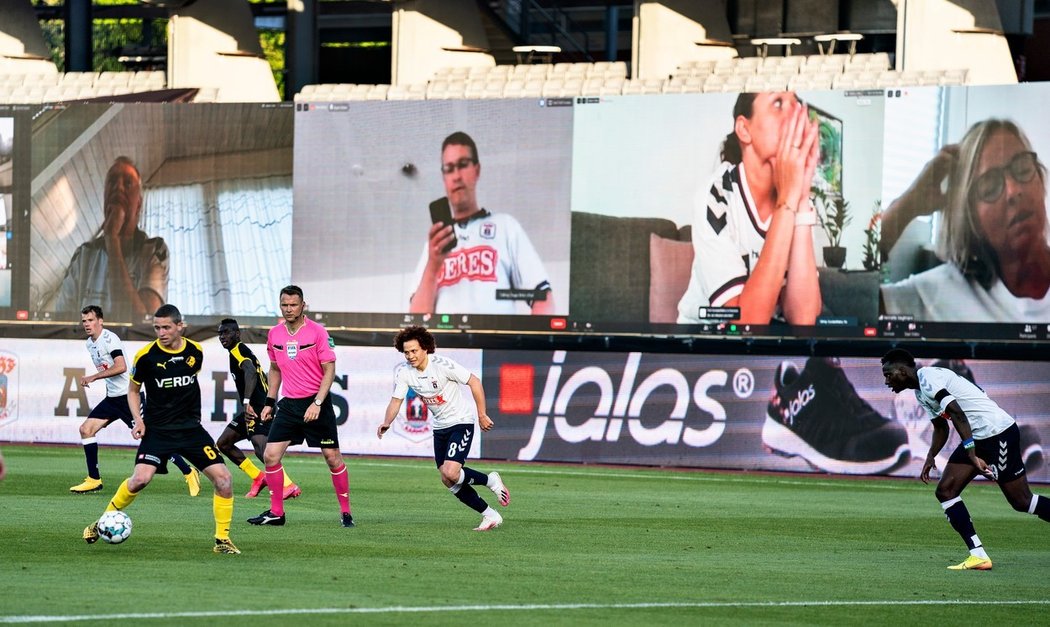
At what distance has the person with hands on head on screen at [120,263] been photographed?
28719 mm

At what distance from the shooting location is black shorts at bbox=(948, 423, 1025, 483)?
12742 millimetres

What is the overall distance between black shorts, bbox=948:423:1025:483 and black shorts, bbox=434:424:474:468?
4.40 meters

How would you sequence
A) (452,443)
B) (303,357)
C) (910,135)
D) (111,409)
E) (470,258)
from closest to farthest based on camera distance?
(452,443)
(303,357)
(111,409)
(910,135)
(470,258)

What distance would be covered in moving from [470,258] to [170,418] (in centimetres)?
1511

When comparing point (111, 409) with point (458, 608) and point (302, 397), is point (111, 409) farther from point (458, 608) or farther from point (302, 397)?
point (458, 608)

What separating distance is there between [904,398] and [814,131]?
4807 mm

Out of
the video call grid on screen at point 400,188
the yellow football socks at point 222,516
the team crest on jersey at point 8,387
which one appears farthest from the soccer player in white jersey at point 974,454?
the team crest on jersey at point 8,387

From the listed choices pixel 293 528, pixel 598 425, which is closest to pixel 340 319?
pixel 598 425

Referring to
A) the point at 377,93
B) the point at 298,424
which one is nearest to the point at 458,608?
the point at 298,424

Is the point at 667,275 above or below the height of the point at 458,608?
above

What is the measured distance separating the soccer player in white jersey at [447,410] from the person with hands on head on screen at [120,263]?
49.7 ft

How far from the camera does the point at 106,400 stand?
738 inches

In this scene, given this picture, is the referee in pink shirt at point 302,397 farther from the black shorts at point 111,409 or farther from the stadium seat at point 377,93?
the stadium seat at point 377,93

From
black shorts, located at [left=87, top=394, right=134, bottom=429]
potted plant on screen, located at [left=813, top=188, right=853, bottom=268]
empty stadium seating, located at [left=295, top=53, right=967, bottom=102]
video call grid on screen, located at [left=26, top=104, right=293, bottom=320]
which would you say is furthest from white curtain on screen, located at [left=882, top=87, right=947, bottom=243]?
black shorts, located at [left=87, top=394, right=134, bottom=429]
